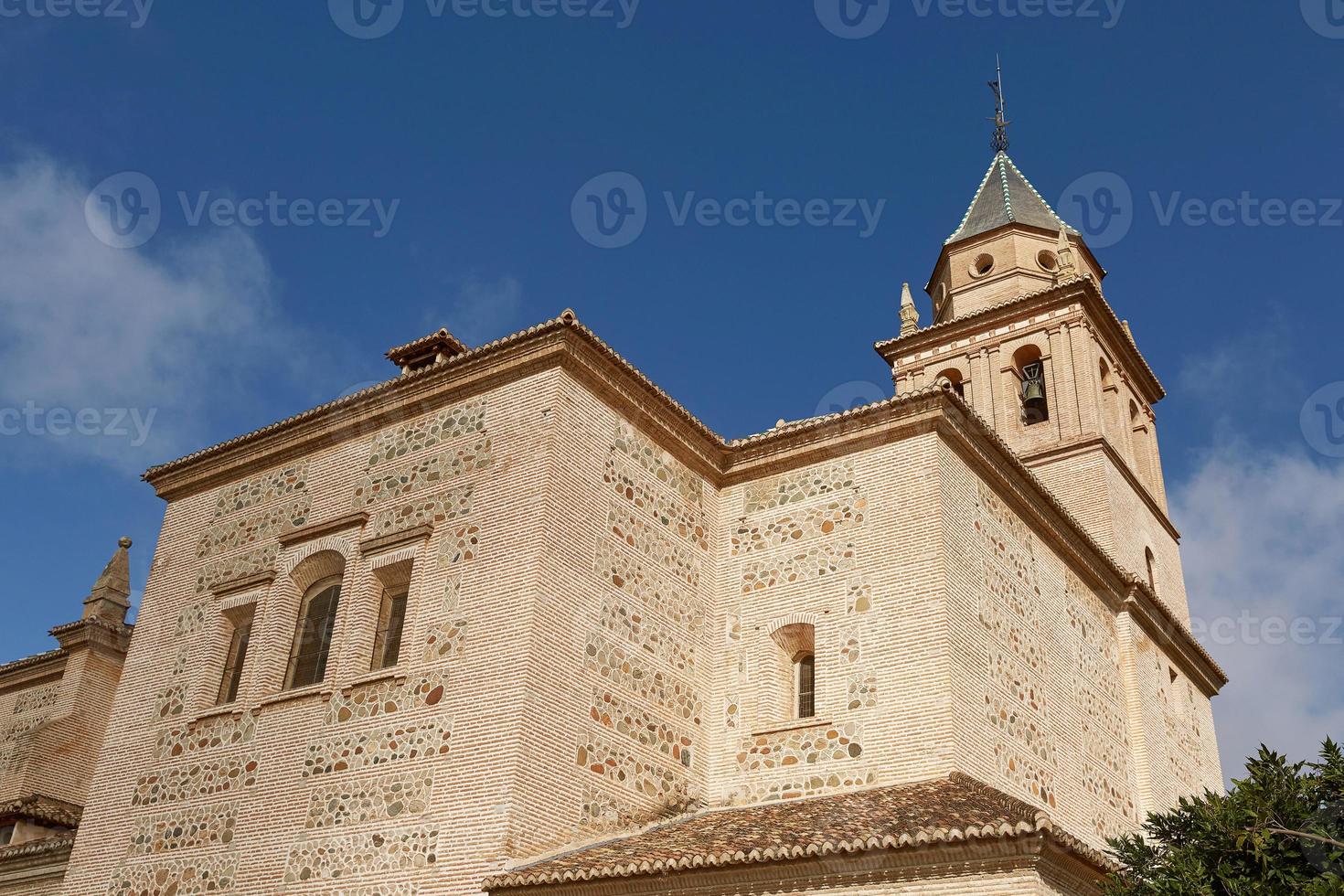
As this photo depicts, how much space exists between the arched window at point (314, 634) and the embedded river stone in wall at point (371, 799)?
1.46 metres

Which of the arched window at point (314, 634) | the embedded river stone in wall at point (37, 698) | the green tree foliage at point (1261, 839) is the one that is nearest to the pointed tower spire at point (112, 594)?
→ the embedded river stone in wall at point (37, 698)

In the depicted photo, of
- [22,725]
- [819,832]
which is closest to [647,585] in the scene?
[819,832]

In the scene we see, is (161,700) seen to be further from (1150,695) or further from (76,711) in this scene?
(1150,695)

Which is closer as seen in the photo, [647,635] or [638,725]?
[638,725]

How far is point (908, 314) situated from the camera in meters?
22.0

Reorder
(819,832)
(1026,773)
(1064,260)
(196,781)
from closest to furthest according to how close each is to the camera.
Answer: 1. (819,832)
2. (196,781)
3. (1026,773)
4. (1064,260)

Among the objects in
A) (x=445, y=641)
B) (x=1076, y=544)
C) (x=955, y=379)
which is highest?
(x=955, y=379)

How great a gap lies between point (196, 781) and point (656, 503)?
5.44 m

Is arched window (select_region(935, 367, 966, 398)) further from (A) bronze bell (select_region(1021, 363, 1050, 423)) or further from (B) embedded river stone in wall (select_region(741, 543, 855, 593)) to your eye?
(B) embedded river stone in wall (select_region(741, 543, 855, 593))

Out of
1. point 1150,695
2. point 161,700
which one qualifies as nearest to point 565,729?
point 161,700

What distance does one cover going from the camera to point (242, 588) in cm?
1326

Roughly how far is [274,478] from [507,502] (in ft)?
12.4

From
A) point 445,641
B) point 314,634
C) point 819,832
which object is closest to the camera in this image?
point 819,832

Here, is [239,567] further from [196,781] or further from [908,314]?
[908,314]
